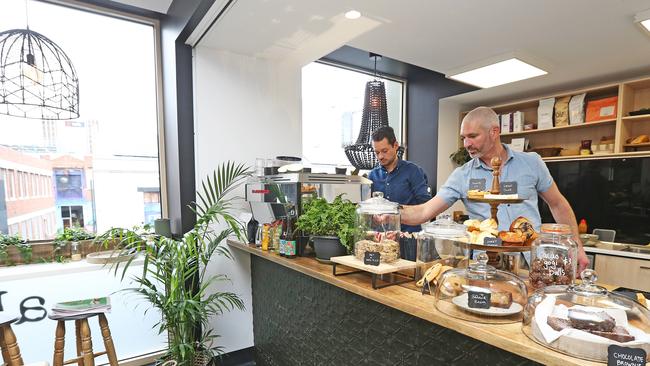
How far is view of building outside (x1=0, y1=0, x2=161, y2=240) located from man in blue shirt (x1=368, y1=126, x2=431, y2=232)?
183cm

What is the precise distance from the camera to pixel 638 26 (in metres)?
2.11

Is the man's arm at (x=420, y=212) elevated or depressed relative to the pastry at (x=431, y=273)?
elevated

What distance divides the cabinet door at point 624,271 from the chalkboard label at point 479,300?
8.40ft

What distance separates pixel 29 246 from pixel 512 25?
11.8 feet

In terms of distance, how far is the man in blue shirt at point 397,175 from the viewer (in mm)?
2473

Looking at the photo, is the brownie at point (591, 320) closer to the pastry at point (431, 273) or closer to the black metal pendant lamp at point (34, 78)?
the pastry at point (431, 273)

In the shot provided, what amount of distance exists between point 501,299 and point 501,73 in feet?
8.09

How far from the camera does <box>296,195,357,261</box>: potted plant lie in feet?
5.10

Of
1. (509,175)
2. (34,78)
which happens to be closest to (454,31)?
(509,175)

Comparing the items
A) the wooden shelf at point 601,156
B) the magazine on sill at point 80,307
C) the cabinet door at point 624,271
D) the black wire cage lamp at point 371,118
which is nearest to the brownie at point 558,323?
the black wire cage lamp at point 371,118

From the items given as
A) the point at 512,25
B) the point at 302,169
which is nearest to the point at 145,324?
the point at 302,169

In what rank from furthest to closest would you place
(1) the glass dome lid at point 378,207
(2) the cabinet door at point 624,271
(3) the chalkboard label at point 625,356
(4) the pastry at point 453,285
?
(2) the cabinet door at point 624,271 < (1) the glass dome lid at point 378,207 < (4) the pastry at point 453,285 < (3) the chalkboard label at point 625,356

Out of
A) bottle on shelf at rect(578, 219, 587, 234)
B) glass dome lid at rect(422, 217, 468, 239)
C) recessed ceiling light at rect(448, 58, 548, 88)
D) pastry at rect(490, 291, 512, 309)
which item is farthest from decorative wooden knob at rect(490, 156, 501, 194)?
bottle on shelf at rect(578, 219, 587, 234)

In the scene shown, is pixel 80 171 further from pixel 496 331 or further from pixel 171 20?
pixel 496 331
